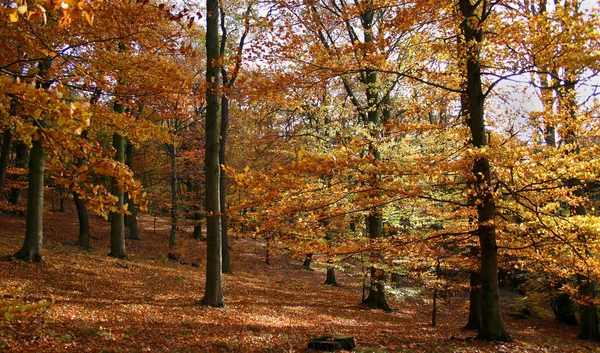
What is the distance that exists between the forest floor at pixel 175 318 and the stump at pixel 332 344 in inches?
9.5

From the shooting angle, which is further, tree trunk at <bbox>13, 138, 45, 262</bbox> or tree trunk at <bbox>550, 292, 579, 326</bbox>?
tree trunk at <bbox>550, 292, 579, 326</bbox>

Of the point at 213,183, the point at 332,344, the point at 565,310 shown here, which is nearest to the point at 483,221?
the point at 332,344

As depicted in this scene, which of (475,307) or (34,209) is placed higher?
(34,209)

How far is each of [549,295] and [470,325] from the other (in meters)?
6.80

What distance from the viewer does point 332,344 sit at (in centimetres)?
664

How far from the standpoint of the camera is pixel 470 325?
11078mm

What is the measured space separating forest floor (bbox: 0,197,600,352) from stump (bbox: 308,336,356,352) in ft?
0.79

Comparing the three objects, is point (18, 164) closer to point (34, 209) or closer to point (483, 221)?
point (34, 209)

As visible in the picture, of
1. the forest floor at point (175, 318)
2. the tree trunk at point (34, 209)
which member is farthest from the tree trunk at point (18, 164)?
the tree trunk at point (34, 209)

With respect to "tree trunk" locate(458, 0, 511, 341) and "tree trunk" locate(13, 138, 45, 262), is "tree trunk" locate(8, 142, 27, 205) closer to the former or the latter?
"tree trunk" locate(13, 138, 45, 262)

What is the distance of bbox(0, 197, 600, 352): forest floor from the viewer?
6.09m

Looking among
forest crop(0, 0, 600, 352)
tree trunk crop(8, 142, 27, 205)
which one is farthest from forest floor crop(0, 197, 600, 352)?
tree trunk crop(8, 142, 27, 205)

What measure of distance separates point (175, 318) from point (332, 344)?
3490 mm

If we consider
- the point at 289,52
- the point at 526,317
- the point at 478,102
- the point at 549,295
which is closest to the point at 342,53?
the point at 289,52
